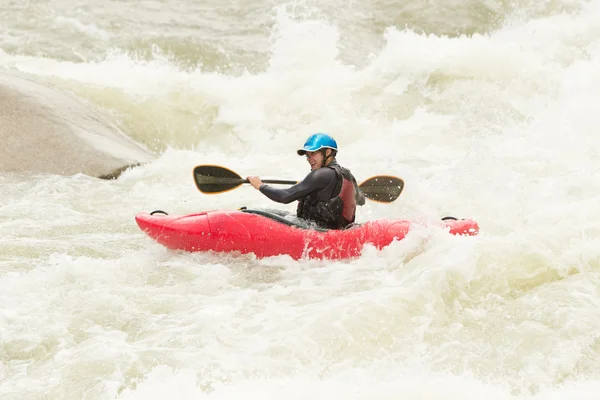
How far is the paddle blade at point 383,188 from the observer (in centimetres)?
613

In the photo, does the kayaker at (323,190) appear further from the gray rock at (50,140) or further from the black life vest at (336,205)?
the gray rock at (50,140)

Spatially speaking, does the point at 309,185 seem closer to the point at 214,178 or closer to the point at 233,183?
the point at 233,183

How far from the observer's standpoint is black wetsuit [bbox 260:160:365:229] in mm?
5457

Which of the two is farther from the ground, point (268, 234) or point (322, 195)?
point (322, 195)

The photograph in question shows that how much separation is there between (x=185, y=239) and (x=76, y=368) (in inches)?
69.5

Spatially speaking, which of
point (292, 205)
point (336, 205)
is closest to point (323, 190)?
point (336, 205)

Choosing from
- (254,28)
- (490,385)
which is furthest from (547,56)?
(490,385)

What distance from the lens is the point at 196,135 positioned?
9.94m

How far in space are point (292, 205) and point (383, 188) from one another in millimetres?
1561

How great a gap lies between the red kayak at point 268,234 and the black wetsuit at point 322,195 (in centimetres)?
10

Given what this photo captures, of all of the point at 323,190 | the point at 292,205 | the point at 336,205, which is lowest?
the point at 292,205

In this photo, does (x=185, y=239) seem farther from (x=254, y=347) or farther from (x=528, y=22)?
(x=528, y=22)

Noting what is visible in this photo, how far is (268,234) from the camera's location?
559 cm

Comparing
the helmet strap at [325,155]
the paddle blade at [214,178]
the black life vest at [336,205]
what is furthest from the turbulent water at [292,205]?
the helmet strap at [325,155]
